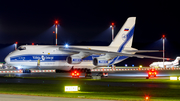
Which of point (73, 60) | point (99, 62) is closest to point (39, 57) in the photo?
point (73, 60)

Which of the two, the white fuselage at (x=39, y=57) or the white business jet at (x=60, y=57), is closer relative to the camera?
the white fuselage at (x=39, y=57)

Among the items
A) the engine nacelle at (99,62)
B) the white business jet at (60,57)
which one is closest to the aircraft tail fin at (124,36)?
the white business jet at (60,57)

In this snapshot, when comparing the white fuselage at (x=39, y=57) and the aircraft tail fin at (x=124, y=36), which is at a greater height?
the aircraft tail fin at (x=124, y=36)

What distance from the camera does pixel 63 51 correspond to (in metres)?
45.7

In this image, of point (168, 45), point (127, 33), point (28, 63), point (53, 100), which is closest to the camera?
point (53, 100)

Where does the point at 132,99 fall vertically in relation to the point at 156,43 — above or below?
below

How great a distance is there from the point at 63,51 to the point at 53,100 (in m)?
29.4

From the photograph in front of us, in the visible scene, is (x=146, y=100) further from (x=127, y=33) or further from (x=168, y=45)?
(x=168, y=45)

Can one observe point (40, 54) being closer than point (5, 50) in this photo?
Yes

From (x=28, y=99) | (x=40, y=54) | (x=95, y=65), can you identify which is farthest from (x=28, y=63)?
(x=28, y=99)

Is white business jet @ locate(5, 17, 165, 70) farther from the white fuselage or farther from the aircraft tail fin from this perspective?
the aircraft tail fin

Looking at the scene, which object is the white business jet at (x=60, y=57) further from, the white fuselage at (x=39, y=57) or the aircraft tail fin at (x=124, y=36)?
the aircraft tail fin at (x=124, y=36)

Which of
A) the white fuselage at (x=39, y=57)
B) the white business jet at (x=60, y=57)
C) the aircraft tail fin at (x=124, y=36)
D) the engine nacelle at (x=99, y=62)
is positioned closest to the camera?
the white fuselage at (x=39, y=57)

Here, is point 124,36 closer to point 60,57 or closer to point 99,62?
point 99,62
